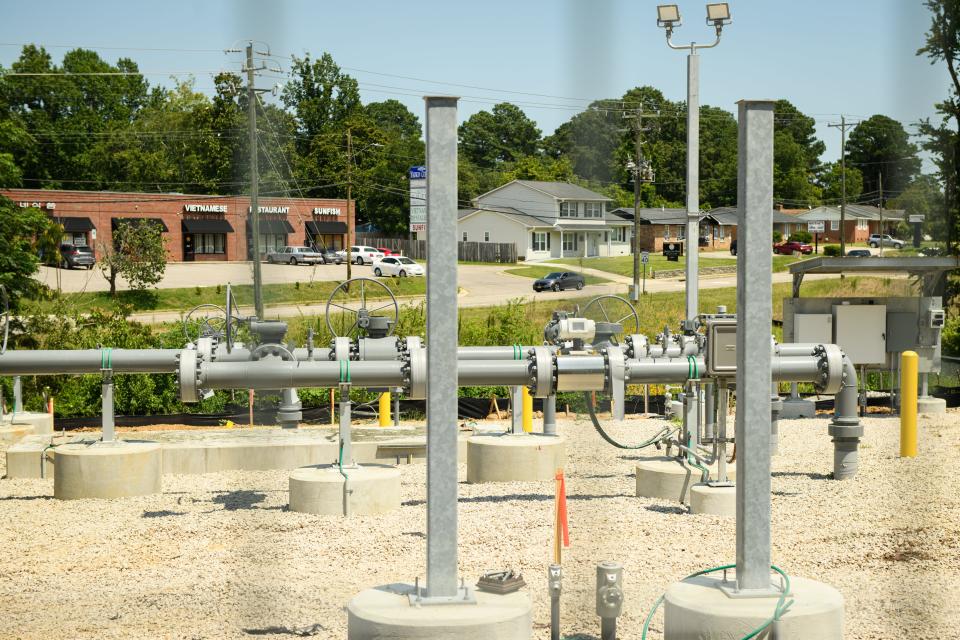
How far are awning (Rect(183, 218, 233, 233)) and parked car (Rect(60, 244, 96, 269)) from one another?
3.48m

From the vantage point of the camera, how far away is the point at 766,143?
4148 mm

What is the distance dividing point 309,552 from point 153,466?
101 inches

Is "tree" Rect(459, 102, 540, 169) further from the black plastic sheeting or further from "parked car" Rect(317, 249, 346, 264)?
the black plastic sheeting

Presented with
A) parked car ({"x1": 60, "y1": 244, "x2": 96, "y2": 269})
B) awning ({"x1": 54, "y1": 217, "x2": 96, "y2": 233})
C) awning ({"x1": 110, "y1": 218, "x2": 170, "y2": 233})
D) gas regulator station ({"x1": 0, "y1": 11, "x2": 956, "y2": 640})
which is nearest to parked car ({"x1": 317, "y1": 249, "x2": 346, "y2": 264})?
awning ({"x1": 110, "y1": 218, "x2": 170, "y2": 233})

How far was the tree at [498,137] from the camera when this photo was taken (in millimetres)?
34719

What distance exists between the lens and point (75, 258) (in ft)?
119

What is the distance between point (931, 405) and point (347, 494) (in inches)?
336

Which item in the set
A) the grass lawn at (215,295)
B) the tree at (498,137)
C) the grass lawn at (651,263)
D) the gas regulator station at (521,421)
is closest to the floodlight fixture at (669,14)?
the gas regulator station at (521,421)

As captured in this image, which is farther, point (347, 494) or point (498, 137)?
point (498, 137)

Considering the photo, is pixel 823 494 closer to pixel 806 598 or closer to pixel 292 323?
pixel 806 598

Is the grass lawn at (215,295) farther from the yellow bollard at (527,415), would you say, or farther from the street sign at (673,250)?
the street sign at (673,250)

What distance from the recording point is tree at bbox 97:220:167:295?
31.2 metres

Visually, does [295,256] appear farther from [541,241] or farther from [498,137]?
[541,241]

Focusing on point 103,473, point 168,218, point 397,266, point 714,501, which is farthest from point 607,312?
point 168,218
